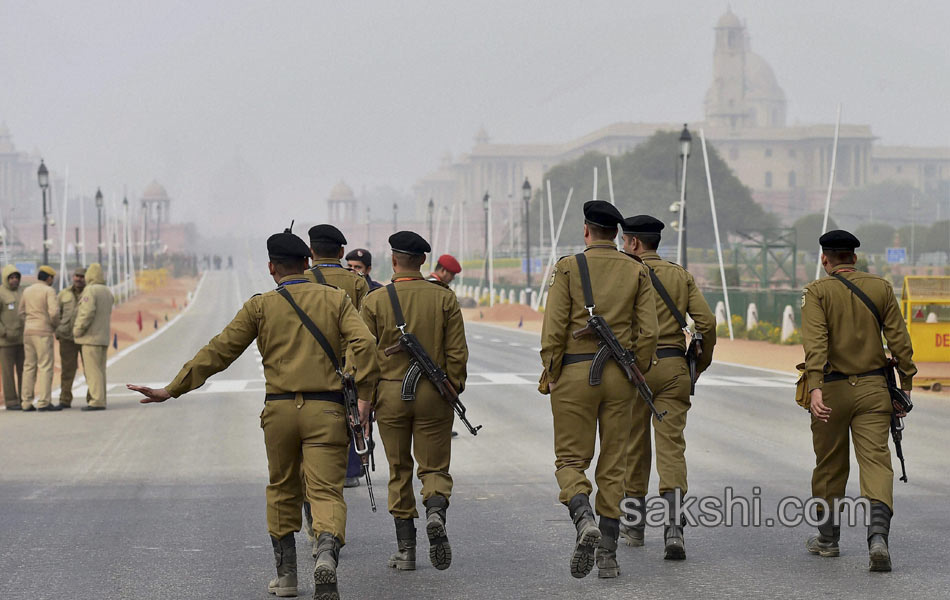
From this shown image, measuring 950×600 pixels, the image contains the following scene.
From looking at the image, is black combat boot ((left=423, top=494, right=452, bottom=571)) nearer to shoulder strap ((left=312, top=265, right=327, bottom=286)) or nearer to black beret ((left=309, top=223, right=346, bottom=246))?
shoulder strap ((left=312, top=265, right=327, bottom=286))

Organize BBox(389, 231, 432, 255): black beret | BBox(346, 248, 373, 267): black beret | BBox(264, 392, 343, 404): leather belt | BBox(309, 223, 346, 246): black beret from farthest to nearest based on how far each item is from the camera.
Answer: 1. BBox(346, 248, 373, 267): black beret
2. BBox(309, 223, 346, 246): black beret
3. BBox(389, 231, 432, 255): black beret
4. BBox(264, 392, 343, 404): leather belt

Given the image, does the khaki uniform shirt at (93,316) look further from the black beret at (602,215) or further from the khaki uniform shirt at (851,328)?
the khaki uniform shirt at (851,328)

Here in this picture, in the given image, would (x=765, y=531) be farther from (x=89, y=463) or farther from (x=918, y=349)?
(x=918, y=349)

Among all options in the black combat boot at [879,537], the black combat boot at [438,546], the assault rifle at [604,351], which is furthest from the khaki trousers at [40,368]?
the black combat boot at [879,537]

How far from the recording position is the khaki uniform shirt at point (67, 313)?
17.4m

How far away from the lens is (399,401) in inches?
305

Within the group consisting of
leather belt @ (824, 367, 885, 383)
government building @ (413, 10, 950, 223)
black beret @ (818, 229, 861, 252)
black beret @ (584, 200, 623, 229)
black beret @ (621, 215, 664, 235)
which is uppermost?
government building @ (413, 10, 950, 223)

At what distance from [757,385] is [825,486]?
525 inches

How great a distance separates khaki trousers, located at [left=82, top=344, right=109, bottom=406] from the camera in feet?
56.2

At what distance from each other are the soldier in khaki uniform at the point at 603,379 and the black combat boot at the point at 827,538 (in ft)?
3.92

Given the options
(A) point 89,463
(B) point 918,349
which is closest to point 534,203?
(B) point 918,349

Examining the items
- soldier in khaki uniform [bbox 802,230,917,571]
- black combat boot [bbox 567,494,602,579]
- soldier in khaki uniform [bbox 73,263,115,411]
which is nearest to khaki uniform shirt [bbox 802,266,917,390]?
soldier in khaki uniform [bbox 802,230,917,571]

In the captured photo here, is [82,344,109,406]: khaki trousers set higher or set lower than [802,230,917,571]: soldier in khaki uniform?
lower

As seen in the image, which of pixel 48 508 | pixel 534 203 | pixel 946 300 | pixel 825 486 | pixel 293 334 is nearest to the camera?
pixel 293 334
